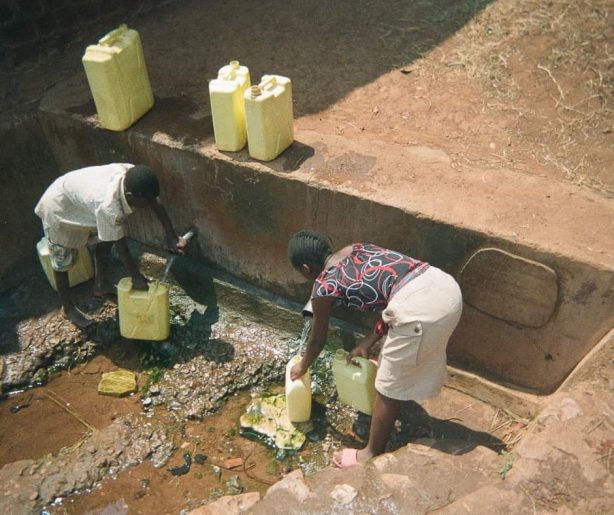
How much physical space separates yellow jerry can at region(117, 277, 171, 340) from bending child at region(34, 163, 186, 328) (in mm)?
67

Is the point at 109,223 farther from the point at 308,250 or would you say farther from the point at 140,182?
the point at 308,250

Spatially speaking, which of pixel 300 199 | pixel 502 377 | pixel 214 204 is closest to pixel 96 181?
pixel 214 204

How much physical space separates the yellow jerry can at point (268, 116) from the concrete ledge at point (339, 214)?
101 millimetres

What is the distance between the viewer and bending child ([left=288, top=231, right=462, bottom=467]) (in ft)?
9.80

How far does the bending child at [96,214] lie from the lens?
375 centimetres

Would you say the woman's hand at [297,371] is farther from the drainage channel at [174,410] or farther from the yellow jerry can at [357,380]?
the drainage channel at [174,410]

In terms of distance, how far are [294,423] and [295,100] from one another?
7.73 ft

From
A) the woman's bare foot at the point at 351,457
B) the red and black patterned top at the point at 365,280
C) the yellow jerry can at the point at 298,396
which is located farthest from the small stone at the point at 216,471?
the red and black patterned top at the point at 365,280

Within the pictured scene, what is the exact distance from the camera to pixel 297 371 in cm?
355

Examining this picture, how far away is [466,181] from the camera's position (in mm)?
3848

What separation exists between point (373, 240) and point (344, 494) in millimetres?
1531

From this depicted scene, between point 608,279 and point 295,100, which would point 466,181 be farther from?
point 295,100

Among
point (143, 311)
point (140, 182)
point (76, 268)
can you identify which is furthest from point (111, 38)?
point (143, 311)

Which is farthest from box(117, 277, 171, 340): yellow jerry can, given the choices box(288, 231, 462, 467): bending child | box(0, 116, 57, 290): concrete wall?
box(288, 231, 462, 467): bending child
